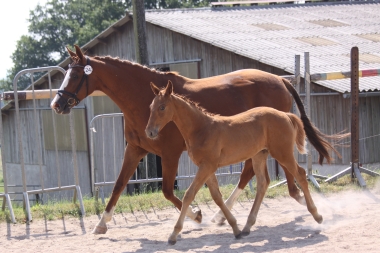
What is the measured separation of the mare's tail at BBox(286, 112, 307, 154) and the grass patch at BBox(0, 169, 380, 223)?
7.14 feet

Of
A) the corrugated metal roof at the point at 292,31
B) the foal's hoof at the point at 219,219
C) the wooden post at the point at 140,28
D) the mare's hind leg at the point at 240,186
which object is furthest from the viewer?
the corrugated metal roof at the point at 292,31

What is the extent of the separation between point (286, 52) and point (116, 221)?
41.5 ft

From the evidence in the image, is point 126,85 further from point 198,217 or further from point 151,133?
point 198,217

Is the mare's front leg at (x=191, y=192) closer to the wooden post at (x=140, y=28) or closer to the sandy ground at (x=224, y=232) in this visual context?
the sandy ground at (x=224, y=232)

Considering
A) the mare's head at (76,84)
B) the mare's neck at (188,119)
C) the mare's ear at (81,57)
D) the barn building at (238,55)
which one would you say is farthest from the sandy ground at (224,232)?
the barn building at (238,55)

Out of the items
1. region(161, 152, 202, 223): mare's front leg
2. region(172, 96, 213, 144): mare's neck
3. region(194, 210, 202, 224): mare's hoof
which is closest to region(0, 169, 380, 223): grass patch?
region(194, 210, 202, 224): mare's hoof

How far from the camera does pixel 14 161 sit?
2959cm

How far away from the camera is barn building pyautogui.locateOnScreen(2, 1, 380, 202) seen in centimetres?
1827

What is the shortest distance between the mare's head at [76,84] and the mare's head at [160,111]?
135 cm

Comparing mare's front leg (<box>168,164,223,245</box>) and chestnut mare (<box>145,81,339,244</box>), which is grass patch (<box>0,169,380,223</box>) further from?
mare's front leg (<box>168,164,223,245</box>)

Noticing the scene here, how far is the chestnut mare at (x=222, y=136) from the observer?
6.41m

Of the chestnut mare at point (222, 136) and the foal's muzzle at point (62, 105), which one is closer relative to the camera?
the chestnut mare at point (222, 136)

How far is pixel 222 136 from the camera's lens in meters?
6.60

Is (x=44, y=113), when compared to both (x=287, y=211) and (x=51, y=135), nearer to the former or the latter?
(x=51, y=135)
